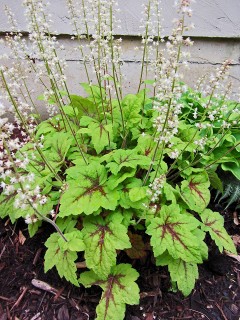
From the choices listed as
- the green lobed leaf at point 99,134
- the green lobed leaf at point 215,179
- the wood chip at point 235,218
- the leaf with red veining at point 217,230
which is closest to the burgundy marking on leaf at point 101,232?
the green lobed leaf at point 99,134

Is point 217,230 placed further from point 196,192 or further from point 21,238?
point 21,238

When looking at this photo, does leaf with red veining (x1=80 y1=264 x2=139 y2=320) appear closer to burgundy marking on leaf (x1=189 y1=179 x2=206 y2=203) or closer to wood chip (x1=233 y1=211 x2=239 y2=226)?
burgundy marking on leaf (x1=189 y1=179 x2=206 y2=203)

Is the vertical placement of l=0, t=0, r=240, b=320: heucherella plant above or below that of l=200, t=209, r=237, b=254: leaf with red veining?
above

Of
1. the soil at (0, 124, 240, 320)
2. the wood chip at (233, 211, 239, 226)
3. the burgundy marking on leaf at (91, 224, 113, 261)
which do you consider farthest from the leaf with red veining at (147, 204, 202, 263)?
the wood chip at (233, 211, 239, 226)

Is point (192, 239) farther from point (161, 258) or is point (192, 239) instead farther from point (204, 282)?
point (204, 282)

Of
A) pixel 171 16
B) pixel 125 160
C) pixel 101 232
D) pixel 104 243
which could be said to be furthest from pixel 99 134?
pixel 171 16

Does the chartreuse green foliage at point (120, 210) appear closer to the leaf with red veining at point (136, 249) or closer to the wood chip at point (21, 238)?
the leaf with red veining at point (136, 249)
